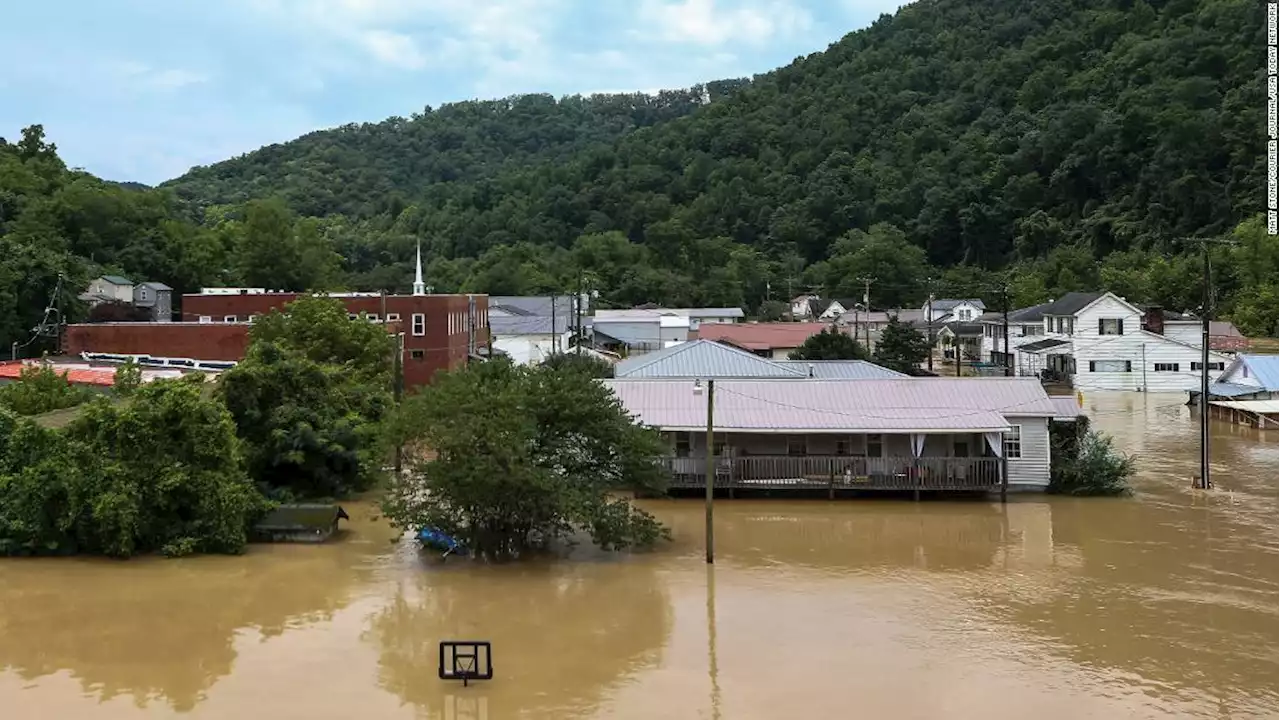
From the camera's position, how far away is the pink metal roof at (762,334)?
205 ft

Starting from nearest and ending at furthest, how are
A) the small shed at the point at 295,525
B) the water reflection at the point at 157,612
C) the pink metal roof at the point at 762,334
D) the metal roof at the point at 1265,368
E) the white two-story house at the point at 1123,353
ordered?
the water reflection at the point at 157,612 → the small shed at the point at 295,525 → the metal roof at the point at 1265,368 → the white two-story house at the point at 1123,353 → the pink metal roof at the point at 762,334

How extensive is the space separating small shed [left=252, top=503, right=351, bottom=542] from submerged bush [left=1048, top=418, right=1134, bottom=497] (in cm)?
1891

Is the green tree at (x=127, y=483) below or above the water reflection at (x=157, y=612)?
above

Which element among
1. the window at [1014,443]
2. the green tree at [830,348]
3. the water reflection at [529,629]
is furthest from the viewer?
the green tree at [830,348]

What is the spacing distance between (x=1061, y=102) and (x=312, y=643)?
124964mm

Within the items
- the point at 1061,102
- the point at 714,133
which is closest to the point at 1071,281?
the point at 1061,102

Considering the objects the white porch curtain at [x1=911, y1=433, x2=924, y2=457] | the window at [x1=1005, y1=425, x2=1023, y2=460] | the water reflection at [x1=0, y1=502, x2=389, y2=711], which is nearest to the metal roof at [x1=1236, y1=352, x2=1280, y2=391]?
the window at [x1=1005, y1=425, x2=1023, y2=460]

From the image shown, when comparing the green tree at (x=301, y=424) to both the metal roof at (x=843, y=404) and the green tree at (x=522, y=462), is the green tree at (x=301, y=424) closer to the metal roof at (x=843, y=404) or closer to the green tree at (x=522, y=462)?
the green tree at (x=522, y=462)

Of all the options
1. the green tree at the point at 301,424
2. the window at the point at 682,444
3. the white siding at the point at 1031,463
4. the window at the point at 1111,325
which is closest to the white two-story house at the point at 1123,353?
the window at the point at 1111,325

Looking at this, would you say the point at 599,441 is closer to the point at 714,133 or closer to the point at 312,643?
the point at 312,643

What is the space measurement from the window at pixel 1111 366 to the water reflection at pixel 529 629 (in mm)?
42164

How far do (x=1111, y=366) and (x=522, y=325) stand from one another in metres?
33.8

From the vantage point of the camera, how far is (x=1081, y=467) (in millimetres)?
29438

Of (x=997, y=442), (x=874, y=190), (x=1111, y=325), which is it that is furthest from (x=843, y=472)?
(x=874, y=190)
